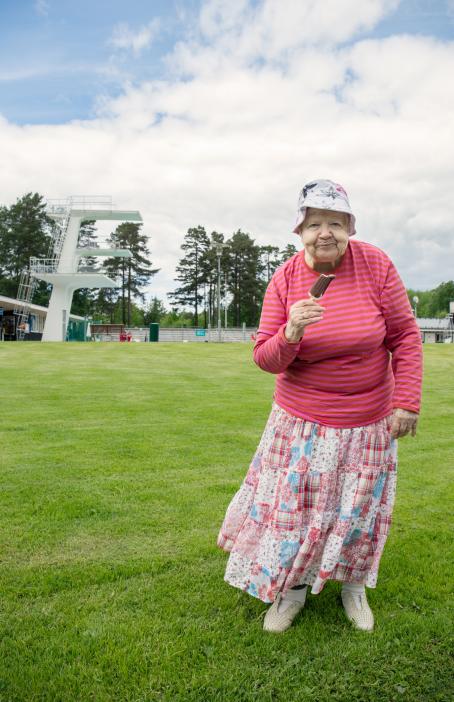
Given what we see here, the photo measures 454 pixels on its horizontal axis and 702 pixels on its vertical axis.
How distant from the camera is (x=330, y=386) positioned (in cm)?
263

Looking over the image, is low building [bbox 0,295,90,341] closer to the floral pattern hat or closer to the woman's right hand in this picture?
the floral pattern hat

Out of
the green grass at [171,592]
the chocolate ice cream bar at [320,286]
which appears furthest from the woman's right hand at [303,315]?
the green grass at [171,592]

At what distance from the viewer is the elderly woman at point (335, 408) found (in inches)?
101

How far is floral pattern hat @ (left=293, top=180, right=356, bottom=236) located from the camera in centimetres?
251

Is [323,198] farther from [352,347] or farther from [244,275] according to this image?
[244,275]

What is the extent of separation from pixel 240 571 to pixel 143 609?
1.80 feet

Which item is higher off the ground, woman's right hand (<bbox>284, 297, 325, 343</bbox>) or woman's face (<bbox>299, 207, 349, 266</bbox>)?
woman's face (<bbox>299, 207, 349, 266</bbox>)

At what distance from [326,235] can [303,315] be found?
0.44m

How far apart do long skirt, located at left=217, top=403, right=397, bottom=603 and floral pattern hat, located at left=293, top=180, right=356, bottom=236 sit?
98 centimetres

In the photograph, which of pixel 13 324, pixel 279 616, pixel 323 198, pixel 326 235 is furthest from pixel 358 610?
pixel 13 324

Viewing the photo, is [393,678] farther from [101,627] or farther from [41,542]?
[41,542]

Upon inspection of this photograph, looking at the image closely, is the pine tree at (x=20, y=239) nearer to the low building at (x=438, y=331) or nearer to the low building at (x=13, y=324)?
the low building at (x=13, y=324)

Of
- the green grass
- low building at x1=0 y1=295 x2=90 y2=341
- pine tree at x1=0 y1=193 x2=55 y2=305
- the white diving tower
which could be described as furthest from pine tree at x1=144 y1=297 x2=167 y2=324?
the green grass

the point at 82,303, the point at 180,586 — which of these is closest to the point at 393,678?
the point at 180,586
